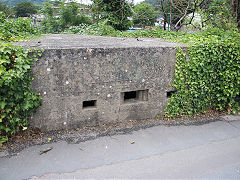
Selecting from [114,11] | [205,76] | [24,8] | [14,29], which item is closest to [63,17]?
[114,11]

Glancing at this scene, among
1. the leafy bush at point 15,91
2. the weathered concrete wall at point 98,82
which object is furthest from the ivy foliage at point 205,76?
the leafy bush at point 15,91

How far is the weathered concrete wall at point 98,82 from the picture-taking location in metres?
3.32

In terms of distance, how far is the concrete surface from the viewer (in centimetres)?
270

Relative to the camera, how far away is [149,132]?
12.4 feet

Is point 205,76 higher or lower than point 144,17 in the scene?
lower

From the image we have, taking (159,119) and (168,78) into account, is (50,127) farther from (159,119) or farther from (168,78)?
(168,78)

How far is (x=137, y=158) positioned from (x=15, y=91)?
1.95 m

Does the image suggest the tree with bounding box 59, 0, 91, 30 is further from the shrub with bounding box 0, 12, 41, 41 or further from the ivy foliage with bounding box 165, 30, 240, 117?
the ivy foliage with bounding box 165, 30, 240, 117

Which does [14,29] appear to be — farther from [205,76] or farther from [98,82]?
[205,76]

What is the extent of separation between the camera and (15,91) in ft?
9.96

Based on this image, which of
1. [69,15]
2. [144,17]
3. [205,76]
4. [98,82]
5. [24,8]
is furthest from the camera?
[24,8]

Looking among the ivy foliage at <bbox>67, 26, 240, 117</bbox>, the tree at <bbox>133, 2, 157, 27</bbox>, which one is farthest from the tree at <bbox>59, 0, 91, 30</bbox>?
the ivy foliage at <bbox>67, 26, 240, 117</bbox>

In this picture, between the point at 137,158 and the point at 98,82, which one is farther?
the point at 98,82

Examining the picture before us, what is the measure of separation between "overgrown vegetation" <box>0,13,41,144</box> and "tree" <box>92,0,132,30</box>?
22.3 feet
